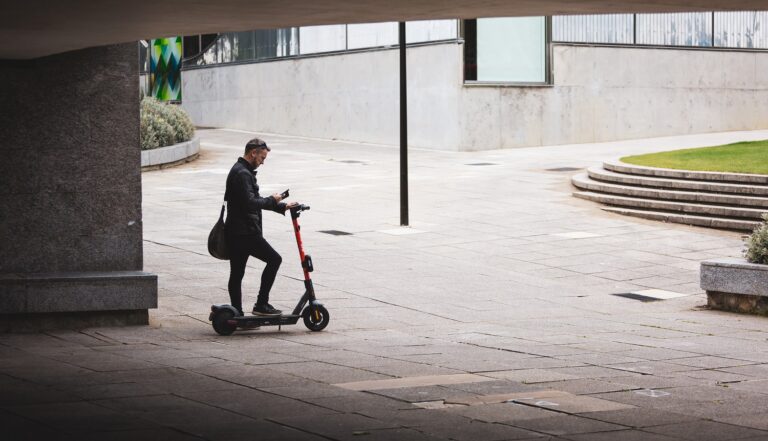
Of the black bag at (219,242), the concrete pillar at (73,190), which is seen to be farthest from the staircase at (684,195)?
the concrete pillar at (73,190)

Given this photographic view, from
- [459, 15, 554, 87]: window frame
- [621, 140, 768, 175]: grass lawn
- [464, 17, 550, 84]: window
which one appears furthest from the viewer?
[464, 17, 550, 84]: window

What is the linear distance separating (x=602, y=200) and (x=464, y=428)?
14296 mm

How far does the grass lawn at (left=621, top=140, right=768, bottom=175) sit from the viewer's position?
20031 mm

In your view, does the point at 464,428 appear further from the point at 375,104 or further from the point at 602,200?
the point at 375,104

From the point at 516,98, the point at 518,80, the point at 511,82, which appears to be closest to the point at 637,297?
the point at 516,98

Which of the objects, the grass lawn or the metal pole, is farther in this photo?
the grass lawn

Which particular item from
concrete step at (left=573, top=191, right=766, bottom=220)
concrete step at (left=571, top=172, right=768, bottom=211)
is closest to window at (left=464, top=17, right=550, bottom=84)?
concrete step at (left=571, top=172, right=768, bottom=211)

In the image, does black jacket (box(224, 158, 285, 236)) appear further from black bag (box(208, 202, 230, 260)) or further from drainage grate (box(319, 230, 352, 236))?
drainage grate (box(319, 230, 352, 236))

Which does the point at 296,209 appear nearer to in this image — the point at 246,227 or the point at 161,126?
the point at 246,227

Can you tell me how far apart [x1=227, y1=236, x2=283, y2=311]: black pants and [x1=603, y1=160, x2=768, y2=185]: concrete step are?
10.7 meters

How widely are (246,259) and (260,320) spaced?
1.98 ft

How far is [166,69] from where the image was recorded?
4184 cm

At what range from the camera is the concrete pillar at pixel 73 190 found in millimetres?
10789

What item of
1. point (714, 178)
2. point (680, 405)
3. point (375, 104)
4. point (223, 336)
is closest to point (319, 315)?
point (223, 336)
